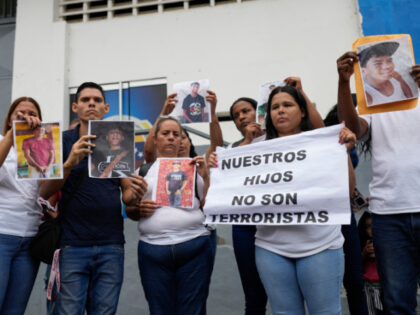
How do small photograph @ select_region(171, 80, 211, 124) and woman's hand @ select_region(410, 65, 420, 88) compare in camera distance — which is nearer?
woman's hand @ select_region(410, 65, 420, 88)

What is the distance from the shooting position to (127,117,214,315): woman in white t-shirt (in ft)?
7.31

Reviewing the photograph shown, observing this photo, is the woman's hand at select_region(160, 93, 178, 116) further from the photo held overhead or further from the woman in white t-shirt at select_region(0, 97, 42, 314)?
the photo held overhead

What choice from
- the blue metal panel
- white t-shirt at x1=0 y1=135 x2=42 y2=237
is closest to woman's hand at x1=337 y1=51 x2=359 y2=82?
white t-shirt at x1=0 y1=135 x2=42 y2=237

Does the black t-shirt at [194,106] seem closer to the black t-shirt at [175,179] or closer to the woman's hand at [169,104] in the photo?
the woman's hand at [169,104]

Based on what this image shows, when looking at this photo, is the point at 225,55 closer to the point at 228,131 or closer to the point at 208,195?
the point at 228,131

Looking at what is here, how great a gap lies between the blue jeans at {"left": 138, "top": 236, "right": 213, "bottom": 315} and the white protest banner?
0.31 meters

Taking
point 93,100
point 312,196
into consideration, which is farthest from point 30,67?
point 312,196

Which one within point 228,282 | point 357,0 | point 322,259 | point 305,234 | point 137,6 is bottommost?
point 228,282

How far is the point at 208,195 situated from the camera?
2.21 meters

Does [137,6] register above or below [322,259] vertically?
above

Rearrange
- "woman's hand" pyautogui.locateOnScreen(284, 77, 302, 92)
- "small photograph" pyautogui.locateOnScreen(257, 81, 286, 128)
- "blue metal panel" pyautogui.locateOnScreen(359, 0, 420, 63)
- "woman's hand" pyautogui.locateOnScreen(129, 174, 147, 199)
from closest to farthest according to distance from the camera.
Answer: "woman's hand" pyautogui.locateOnScreen(129, 174, 147, 199) < "woman's hand" pyautogui.locateOnScreen(284, 77, 302, 92) < "small photograph" pyautogui.locateOnScreen(257, 81, 286, 128) < "blue metal panel" pyautogui.locateOnScreen(359, 0, 420, 63)

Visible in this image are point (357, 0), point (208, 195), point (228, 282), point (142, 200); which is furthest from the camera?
point (357, 0)

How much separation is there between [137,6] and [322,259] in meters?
Answer: 6.76

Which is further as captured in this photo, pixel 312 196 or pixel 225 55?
pixel 225 55
